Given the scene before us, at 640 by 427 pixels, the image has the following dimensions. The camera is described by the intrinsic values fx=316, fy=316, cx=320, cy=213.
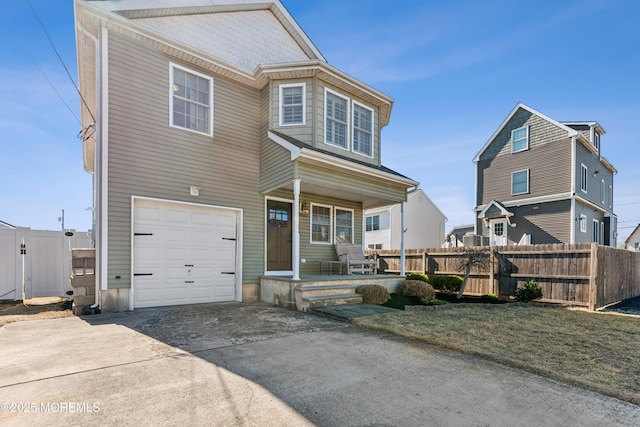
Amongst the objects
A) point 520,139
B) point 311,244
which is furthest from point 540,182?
point 311,244

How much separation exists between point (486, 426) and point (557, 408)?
0.80 meters

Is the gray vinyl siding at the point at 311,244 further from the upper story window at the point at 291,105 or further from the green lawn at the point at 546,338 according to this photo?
the green lawn at the point at 546,338

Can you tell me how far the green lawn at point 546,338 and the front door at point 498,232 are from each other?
9.79 meters

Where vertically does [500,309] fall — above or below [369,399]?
below

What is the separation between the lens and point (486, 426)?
2295 mm

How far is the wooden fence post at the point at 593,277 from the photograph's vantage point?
7.83m

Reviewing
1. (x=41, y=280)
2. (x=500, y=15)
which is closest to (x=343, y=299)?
(x=41, y=280)

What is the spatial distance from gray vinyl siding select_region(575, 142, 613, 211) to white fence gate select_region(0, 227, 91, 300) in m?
19.9

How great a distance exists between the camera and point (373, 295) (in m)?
7.68

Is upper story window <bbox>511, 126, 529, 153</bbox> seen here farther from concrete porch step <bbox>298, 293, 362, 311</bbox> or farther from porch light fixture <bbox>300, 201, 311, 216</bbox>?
concrete porch step <bbox>298, 293, 362, 311</bbox>

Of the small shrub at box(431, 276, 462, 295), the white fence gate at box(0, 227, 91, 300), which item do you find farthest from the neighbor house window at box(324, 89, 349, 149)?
the white fence gate at box(0, 227, 91, 300)

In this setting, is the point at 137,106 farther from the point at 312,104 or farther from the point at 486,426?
the point at 486,426

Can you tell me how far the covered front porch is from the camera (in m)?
7.00

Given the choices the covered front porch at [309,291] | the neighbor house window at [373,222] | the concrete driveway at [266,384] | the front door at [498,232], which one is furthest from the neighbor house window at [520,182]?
the concrete driveway at [266,384]
